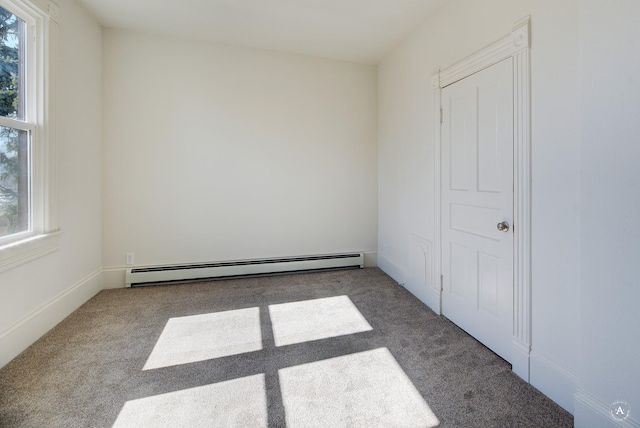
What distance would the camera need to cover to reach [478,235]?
2.21 m

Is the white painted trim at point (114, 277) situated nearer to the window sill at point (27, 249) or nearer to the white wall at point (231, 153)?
the white wall at point (231, 153)

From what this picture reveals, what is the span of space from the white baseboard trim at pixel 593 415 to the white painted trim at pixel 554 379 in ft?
0.22

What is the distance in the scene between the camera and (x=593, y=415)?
→ 51.6 inches

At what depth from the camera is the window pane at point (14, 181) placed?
1.98m

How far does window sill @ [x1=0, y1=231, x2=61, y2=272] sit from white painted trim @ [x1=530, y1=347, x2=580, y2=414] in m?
3.38

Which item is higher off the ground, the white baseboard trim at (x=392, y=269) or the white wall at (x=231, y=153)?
the white wall at (x=231, y=153)

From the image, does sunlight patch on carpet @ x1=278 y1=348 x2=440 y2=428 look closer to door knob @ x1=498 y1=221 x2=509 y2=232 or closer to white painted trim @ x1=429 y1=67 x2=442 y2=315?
white painted trim @ x1=429 y1=67 x2=442 y2=315

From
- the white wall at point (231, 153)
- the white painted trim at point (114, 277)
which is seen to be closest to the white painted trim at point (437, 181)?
the white wall at point (231, 153)

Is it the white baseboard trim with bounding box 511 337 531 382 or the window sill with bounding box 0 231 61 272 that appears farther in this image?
the window sill with bounding box 0 231 61 272

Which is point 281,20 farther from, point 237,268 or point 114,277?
point 114,277

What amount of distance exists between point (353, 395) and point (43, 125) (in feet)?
9.81

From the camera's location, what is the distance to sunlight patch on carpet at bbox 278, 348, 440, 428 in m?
1.44

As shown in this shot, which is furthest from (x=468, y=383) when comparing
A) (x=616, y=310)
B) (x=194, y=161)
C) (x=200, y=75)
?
(x=200, y=75)
